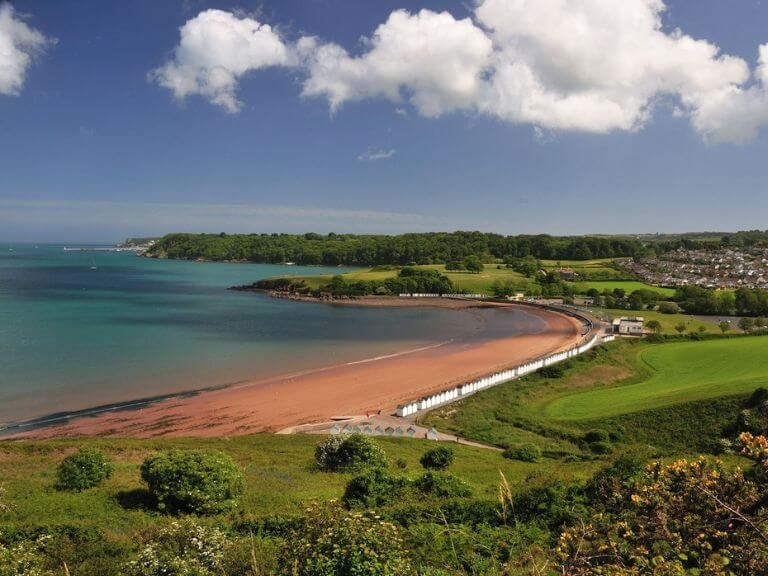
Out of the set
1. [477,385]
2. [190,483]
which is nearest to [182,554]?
[190,483]

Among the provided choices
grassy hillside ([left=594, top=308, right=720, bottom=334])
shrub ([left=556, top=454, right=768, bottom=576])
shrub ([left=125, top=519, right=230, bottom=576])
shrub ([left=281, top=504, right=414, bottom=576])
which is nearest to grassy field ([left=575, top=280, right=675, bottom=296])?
grassy hillside ([left=594, top=308, right=720, bottom=334])

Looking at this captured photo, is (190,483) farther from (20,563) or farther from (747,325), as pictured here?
(747,325)

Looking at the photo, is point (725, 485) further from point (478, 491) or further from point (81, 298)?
point (81, 298)

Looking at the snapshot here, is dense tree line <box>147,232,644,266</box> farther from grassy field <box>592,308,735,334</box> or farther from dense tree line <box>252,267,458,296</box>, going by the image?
grassy field <box>592,308,735,334</box>

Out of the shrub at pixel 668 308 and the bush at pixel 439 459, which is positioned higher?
the shrub at pixel 668 308

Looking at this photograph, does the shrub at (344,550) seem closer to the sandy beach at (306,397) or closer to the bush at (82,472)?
the bush at (82,472)

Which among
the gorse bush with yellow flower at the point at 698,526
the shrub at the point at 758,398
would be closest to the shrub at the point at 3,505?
the gorse bush with yellow flower at the point at 698,526
